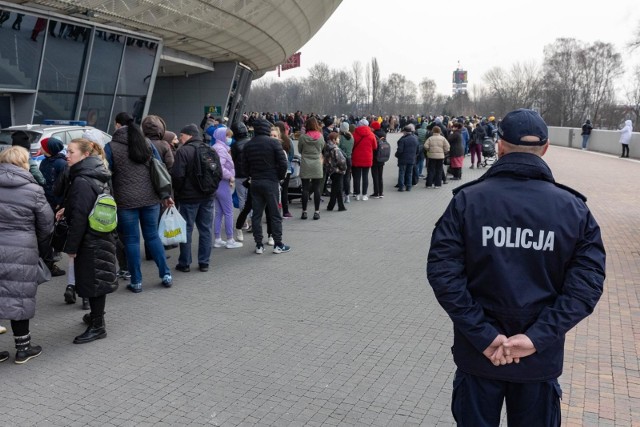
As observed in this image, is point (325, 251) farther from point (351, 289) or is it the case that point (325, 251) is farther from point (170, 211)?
point (170, 211)

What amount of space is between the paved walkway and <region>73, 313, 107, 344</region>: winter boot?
71 mm

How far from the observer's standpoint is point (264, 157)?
8.54m

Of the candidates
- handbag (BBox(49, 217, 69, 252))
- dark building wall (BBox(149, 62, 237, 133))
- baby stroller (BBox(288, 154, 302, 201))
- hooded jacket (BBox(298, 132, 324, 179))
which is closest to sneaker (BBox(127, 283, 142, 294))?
handbag (BBox(49, 217, 69, 252))

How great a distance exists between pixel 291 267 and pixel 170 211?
193 cm

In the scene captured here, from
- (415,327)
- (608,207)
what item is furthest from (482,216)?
(608,207)

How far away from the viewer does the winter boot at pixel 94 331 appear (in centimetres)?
530

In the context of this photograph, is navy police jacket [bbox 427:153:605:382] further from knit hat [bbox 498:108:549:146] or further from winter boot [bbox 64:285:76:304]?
winter boot [bbox 64:285:76:304]

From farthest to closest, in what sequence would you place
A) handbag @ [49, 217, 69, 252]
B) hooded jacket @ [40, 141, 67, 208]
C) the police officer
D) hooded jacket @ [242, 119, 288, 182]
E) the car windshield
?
1. the car windshield
2. hooded jacket @ [242, 119, 288, 182]
3. hooded jacket @ [40, 141, 67, 208]
4. handbag @ [49, 217, 69, 252]
5. the police officer

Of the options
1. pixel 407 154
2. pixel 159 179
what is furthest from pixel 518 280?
pixel 407 154

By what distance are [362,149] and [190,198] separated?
6896 millimetres

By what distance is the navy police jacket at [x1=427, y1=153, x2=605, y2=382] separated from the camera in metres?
2.51

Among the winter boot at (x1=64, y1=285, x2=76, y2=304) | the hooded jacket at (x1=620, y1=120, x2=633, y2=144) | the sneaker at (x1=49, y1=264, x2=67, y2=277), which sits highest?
the hooded jacket at (x1=620, y1=120, x2=633, y2=144)

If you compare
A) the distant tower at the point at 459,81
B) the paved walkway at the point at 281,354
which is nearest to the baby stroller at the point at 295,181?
the paved walkway at the point at 281,354

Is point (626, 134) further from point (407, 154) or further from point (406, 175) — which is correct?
point (407, 154)
